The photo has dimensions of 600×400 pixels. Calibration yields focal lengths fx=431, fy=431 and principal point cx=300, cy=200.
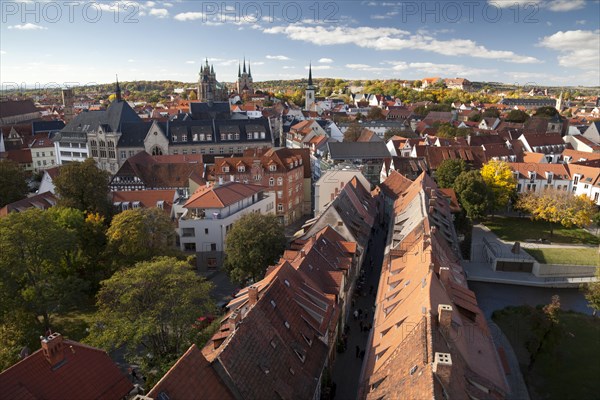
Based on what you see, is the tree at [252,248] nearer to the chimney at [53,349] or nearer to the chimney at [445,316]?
the chimney at [53,349]

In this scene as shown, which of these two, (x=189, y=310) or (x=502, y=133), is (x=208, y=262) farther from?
(x=502, y=133)

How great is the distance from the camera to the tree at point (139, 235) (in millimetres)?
35625

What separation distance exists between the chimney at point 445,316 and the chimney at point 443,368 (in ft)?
10.5

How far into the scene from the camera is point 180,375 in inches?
679

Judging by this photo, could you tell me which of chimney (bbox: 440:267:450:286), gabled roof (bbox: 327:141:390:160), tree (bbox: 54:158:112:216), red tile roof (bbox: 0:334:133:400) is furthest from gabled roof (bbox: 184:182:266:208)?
gabled roof (bbox: 327:141:390:160)

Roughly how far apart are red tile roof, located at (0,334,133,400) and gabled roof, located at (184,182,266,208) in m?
21.7

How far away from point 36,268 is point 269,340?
19551 mm

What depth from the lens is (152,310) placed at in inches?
958

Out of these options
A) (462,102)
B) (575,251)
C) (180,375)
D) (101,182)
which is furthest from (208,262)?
(462,102)

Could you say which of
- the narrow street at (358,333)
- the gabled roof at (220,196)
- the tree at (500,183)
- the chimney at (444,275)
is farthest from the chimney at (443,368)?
the tree at (500,183)

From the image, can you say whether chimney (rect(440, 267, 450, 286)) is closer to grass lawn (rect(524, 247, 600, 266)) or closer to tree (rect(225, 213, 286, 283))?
tree (rect(225, 213, 286, 283))

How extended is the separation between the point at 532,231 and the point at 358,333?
117ft

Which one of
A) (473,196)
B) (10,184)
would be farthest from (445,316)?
(10,184)

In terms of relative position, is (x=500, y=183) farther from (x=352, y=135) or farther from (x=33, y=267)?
(x=33, y=267)
